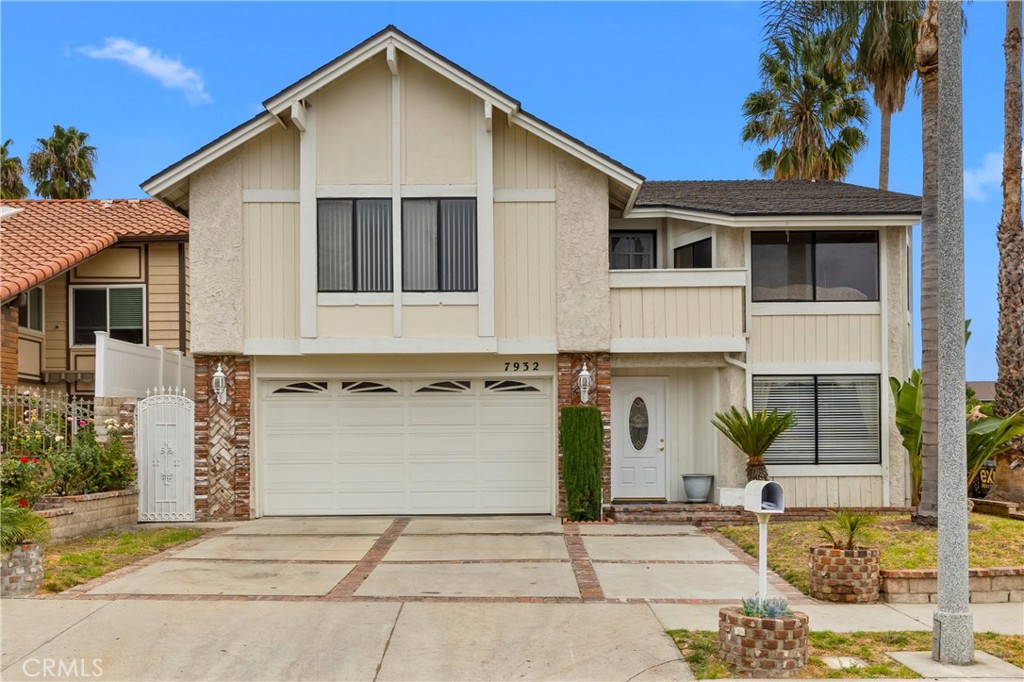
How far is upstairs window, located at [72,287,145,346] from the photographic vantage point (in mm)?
21234

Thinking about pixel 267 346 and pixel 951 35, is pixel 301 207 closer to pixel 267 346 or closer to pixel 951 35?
pixel 267 346

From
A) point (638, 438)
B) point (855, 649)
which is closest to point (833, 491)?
point (638, 438)

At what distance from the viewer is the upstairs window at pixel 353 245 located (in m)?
15.3

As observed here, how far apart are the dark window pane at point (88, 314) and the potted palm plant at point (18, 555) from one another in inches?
476

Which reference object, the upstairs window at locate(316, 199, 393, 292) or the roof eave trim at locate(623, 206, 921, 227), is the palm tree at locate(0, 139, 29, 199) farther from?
the roof eave trim at locate(623, 206, 921, 227)

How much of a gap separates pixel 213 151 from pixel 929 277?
435 inches

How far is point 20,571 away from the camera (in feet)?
31.9

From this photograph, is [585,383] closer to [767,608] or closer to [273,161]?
[273,161]

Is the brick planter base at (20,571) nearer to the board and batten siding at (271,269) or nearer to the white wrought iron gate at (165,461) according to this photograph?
the white wrought iron gate at (165,461)

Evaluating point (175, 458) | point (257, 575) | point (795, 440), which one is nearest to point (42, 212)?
point (175, 458)

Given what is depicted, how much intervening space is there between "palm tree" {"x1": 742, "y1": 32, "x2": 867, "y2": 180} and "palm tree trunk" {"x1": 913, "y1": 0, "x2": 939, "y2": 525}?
1471 centimetres

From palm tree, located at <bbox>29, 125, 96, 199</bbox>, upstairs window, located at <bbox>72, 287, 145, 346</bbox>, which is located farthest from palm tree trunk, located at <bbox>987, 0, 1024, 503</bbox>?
palm tree, located at <bbox>29, 125, 96, 199</bbox>

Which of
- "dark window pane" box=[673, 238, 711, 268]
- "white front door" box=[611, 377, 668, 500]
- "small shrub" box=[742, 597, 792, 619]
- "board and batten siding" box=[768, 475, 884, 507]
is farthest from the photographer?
"white front door" box=[611, 377, 668, 500]

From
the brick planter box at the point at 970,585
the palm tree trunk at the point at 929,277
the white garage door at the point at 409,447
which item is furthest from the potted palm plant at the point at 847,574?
the white garage door at the point at 409,447
